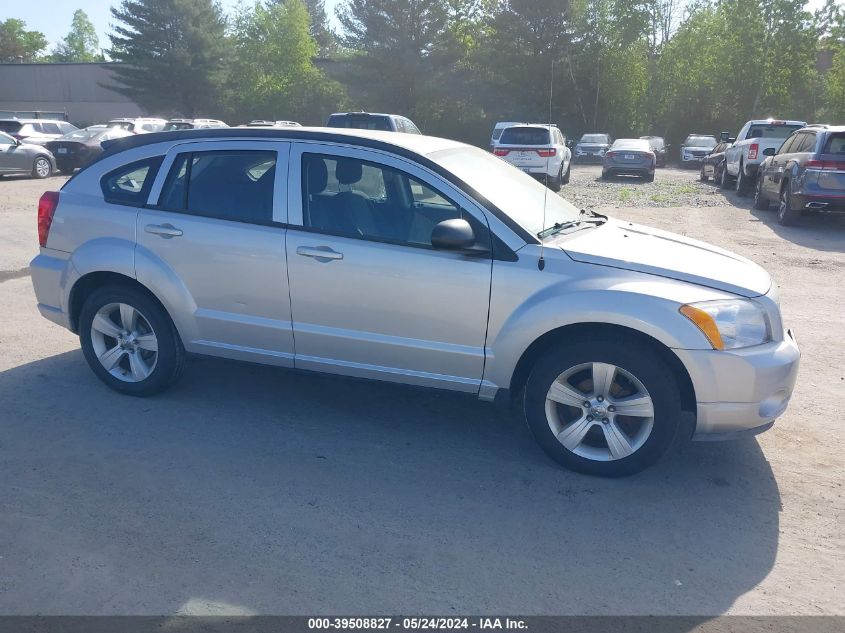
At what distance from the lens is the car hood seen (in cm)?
421

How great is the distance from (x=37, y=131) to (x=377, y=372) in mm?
25917

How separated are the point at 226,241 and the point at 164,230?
49 cm

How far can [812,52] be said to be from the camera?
44438mm

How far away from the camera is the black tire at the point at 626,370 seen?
13.4ft

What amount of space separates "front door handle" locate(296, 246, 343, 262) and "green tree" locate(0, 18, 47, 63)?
9149 centimetres

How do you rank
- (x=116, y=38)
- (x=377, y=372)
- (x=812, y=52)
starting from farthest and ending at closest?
(x=116, y=38) < (x=812, y=52) < (x=377, y=372)

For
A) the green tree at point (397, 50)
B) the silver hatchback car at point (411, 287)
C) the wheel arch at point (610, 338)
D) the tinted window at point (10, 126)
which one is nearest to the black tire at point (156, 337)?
the silver hatchback car at point (411, 287)

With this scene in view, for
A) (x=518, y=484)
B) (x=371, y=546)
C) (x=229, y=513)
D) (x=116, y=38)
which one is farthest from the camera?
(x=116, y=38)

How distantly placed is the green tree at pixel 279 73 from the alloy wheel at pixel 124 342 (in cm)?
5141

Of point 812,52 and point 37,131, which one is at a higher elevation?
point 812,52

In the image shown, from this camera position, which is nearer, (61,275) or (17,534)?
(17,534)

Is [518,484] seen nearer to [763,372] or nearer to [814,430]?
[763,372]

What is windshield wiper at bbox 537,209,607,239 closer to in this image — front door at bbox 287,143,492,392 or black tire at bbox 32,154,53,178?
front door at bbox 287,143,492,392

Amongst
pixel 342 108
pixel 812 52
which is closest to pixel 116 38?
pixel 342 108
